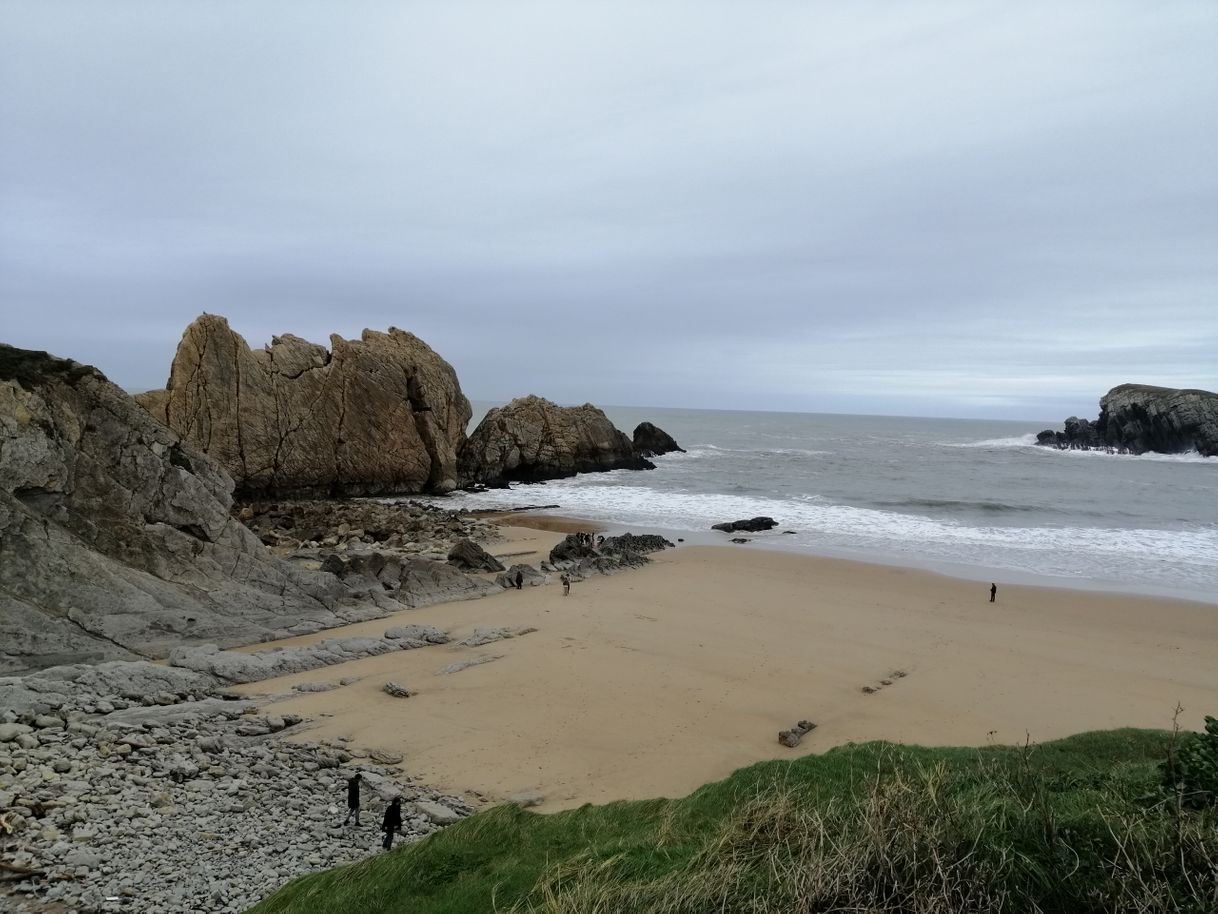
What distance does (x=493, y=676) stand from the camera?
13.9 meters

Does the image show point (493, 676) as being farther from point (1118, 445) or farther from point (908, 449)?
point (1118, 445)

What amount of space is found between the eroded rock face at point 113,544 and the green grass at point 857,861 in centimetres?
979

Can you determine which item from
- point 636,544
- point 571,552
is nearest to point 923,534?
point 636,544

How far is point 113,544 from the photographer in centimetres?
1486

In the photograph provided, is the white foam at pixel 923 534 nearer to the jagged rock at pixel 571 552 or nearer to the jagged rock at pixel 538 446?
the jagged rock at pixel 538 446

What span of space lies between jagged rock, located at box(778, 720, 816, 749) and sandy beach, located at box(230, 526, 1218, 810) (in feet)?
0.57

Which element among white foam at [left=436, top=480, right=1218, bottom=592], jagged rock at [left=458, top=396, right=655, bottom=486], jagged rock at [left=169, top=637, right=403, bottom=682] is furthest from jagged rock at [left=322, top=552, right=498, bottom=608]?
jagged rock at [left=458, top=396, right=655, bottom=486]

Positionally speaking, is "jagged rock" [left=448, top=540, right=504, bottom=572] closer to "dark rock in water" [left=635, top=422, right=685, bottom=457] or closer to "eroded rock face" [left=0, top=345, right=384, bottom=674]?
"eroded rock face" [left=0, top=345, right=384, bottom=674]

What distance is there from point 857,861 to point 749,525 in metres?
29.5

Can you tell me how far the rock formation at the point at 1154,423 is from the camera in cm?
8023

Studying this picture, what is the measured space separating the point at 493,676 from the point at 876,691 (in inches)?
298

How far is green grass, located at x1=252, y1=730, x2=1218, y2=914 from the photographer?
3.75m

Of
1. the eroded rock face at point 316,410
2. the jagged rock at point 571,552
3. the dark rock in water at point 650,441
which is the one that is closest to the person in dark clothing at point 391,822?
the jagged rock at point 571,552

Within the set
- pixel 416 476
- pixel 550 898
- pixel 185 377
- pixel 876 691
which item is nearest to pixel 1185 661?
pixel 876 691
